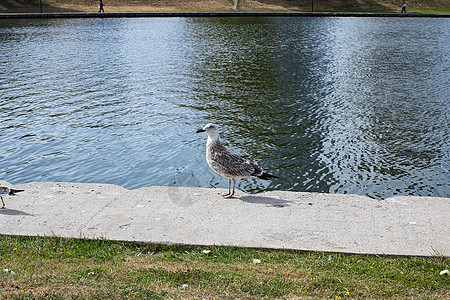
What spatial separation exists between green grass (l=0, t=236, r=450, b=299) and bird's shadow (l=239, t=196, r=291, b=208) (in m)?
2.10

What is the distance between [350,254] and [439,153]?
33.5 ft

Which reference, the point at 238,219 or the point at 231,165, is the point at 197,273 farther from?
the point at 231,165

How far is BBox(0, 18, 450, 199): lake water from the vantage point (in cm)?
1425

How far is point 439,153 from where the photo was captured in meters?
15.6

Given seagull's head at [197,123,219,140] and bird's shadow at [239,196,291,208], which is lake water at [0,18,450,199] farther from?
seagull's head at [197,123,219,140]

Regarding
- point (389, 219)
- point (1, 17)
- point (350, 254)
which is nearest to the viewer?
point (350, 254)

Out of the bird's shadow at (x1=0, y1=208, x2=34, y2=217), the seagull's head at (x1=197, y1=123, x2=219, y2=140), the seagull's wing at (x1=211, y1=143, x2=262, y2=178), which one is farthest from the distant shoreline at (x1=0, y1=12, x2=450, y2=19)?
the seagull's wing at (x1=211, y1=143, x2=262, y2=178)

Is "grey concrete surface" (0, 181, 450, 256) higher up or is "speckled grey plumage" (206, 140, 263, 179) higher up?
"speckled grey plumage" (206, 140, 263, 179)

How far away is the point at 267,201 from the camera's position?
941 cm

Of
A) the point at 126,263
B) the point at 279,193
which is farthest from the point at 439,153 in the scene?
the point at 126,263

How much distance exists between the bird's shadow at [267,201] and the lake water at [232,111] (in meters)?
3.48

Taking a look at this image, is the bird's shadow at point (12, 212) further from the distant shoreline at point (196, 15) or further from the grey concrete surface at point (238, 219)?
the distant shoreline at point (196, 15)

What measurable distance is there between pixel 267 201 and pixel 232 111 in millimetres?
11839

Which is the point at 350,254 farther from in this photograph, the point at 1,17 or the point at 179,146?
the point at 1,17
